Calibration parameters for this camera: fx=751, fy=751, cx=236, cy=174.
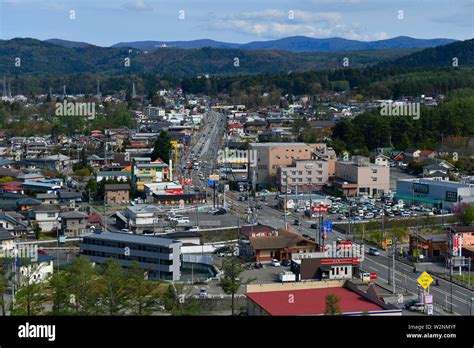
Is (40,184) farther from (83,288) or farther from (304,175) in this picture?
(83,288)

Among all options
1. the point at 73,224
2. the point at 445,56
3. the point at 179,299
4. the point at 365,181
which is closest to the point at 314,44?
the point at 445,56

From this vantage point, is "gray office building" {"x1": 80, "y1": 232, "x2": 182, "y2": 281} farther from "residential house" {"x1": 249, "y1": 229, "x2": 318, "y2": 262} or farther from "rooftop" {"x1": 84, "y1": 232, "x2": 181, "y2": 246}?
"residential house" {"x1": 249, "y1": 229, "x2": 318, "y2": 262}

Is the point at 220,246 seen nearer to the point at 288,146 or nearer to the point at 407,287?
the point at 407,287

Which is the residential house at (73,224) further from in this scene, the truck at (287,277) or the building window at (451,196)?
the building window at (451,196)

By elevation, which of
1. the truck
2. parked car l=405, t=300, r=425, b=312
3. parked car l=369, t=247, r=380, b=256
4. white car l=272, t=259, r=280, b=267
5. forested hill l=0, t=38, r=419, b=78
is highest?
forested hill l=0, t=38, r=419, b=78

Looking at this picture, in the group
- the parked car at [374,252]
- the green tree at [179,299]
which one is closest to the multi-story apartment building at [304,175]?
the parked car at [374,252]

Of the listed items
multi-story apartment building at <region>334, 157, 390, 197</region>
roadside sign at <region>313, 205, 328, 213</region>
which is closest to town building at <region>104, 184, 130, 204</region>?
roadside sign at <region>313, 205, 328, 213</region>
